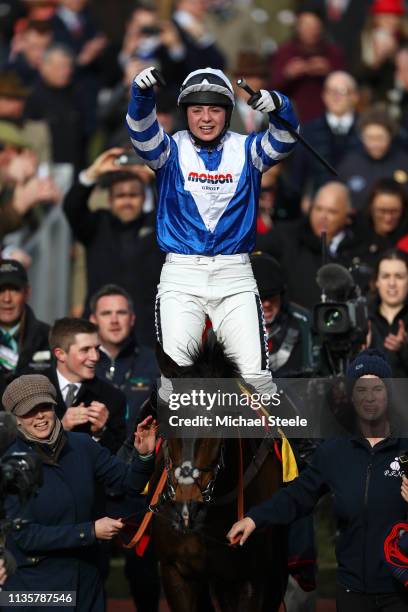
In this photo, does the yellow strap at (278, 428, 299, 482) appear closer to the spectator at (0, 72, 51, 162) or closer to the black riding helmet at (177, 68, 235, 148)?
the black riding helmet at (177, 68, 235, 148)

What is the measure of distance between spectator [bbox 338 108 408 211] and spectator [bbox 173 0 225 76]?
2.75 meters

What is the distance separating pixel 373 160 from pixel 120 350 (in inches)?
155

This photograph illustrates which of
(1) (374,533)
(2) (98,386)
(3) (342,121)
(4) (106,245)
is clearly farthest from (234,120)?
(1) (374,533)

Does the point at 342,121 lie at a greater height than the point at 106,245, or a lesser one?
greater

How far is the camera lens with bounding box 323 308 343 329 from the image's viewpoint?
1005 centimetres

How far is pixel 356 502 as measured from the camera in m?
8.28

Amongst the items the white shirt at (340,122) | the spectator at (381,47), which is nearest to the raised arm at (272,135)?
the white shirt at (340,122)

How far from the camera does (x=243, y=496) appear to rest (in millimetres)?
8398

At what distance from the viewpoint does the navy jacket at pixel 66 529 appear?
8188 millimetres

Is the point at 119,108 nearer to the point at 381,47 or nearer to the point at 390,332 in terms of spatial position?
the point at 381,47

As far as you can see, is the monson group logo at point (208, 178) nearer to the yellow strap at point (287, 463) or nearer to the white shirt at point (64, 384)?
the yellow strap at point (287, 463)

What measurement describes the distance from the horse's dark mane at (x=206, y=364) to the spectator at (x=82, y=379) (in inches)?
57.8

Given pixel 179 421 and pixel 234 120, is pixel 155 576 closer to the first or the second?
pixel 179 421

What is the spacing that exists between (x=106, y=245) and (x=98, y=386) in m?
2.76
